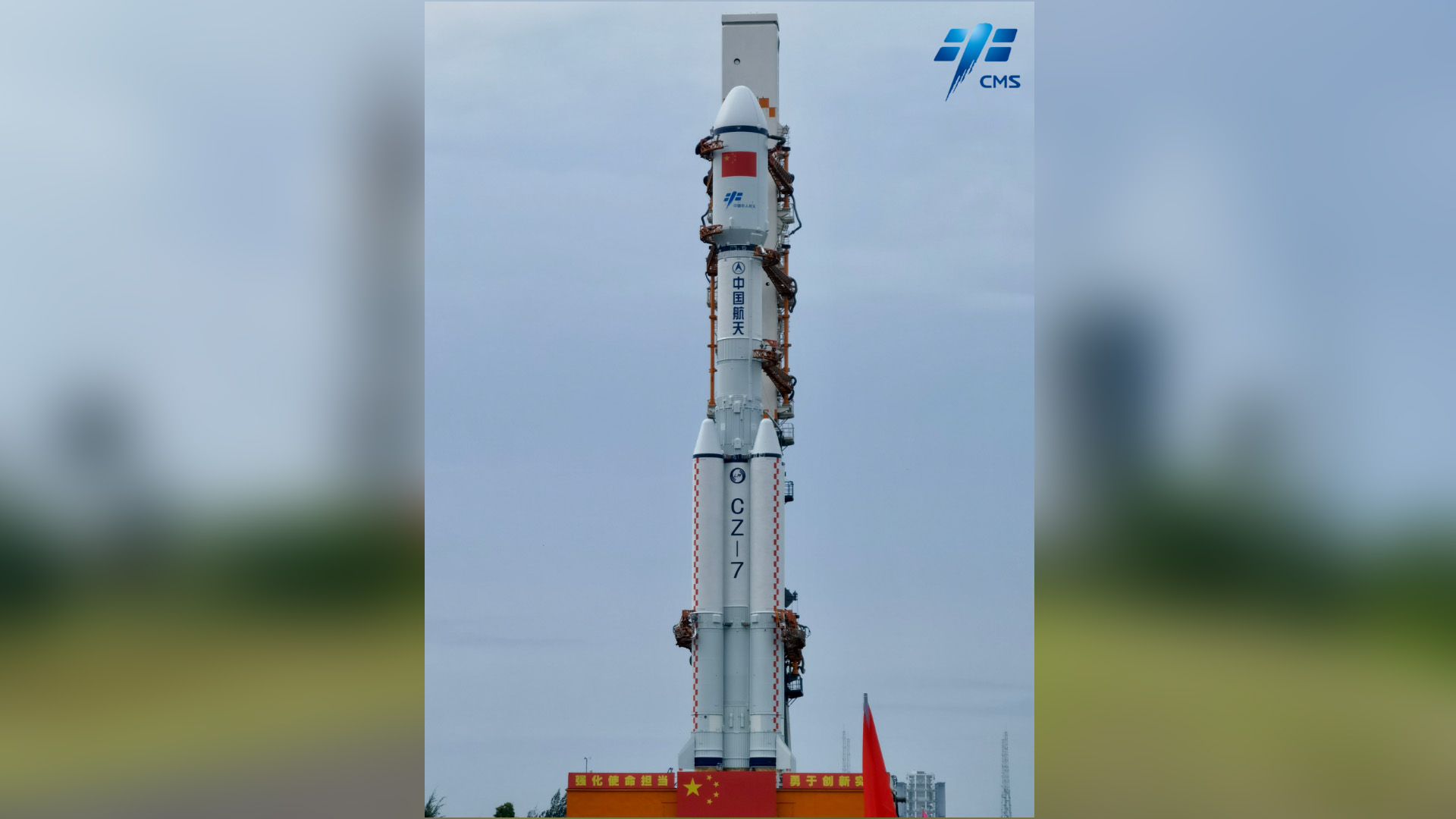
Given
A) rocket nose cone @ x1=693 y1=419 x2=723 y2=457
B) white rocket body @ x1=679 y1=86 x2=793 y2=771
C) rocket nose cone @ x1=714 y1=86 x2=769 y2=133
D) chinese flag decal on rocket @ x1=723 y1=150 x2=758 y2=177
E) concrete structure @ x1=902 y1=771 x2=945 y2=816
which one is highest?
rocket nose cone @ x1=714 y1=86 x2=769 y2=133

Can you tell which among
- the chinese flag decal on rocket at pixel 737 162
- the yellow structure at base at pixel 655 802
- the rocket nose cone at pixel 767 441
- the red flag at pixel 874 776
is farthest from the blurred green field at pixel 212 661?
the chinese flag decal on rocket at pixel 737 162

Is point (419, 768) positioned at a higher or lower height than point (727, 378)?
lower

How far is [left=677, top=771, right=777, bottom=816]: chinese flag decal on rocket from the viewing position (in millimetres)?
36562

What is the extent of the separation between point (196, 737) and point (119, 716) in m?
0.38

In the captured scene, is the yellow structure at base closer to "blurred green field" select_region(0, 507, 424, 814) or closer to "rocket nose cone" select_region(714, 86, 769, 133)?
"rocket nose cone" select_region(714, 86, 769, 133)

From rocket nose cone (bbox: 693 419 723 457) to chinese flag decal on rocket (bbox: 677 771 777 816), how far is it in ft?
28.9

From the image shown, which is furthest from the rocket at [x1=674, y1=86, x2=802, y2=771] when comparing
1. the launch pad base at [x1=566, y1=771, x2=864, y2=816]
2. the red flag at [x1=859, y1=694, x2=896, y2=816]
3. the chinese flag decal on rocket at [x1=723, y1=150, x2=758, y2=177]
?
the red flag at [x1=859, y1=694, x2=896, y2=816]

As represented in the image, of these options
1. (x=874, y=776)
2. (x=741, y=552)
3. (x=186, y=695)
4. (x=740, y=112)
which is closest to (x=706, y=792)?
(x=741, y=552)

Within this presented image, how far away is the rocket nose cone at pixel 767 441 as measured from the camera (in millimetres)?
40500

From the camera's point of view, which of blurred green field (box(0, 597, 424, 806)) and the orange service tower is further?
the orange service tower

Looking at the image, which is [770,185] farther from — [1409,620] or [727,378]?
[1409,620]

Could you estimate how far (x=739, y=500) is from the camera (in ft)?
133

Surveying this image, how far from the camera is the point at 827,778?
124ft

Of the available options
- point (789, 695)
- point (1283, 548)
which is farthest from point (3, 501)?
point (789, 695)
